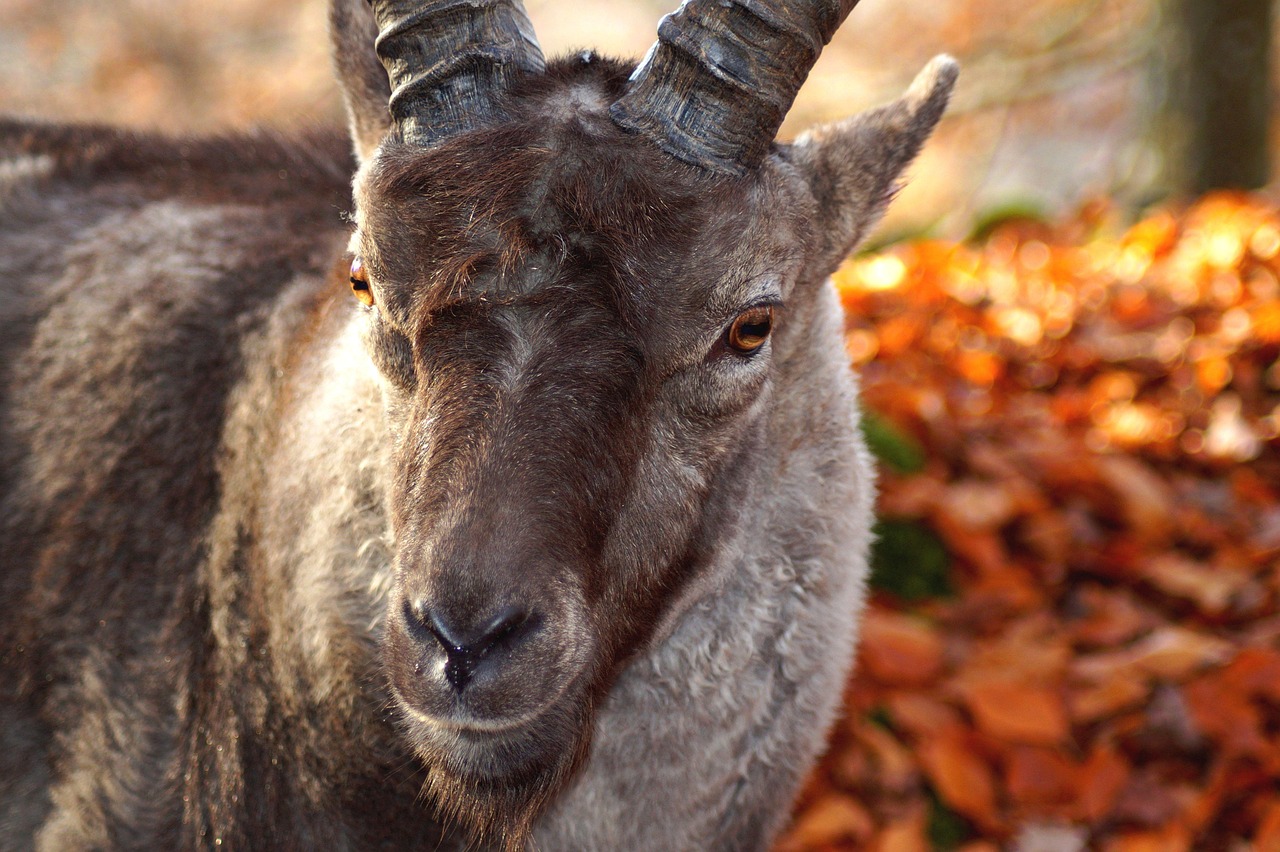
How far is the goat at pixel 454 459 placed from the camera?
2742 millimetres

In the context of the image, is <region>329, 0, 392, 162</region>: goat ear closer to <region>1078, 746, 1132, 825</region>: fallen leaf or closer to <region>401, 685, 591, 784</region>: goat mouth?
<region>401, 685, 591, 784</region>: goat mouth

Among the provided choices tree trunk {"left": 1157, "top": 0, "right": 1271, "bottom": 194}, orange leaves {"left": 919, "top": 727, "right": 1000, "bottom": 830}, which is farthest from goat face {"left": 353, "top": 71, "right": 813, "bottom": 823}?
tree trunk {"left": 1157, "top": 0, "right": 1271, "bottom": 194}

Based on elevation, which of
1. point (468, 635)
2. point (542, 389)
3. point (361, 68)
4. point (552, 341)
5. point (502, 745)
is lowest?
point (502, 745)

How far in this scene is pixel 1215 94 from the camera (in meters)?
8.44

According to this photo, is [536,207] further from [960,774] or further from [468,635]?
[960,774]

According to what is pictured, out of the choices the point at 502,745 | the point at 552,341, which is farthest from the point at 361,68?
the point at 502,745

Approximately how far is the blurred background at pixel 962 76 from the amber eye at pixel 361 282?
187 centimetres

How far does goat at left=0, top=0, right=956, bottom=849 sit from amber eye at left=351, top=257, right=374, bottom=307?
0.05ft

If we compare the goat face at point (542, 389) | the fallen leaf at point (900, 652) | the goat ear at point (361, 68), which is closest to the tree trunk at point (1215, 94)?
the fallen leaf at point (900, 652)

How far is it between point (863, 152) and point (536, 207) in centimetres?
121

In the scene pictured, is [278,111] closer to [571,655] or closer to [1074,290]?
[1074,290]

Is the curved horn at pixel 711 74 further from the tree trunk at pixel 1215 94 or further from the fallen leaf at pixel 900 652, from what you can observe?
the tree trunk at pixel 1215 94

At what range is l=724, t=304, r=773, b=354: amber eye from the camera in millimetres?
2984

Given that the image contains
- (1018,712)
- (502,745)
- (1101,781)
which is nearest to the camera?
(502,745)
